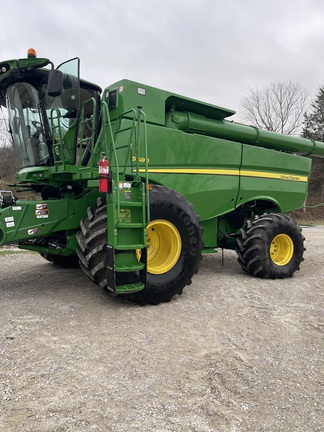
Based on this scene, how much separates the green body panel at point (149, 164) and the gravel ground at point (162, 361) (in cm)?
80

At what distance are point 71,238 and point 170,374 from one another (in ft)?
8.28

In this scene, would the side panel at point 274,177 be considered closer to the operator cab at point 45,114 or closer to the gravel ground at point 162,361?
the gravel ground at point 162,361

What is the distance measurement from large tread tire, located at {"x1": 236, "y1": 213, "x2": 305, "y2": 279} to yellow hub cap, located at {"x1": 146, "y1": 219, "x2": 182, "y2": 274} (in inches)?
66.1

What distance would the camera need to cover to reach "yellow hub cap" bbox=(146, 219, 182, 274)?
4461 millimetres

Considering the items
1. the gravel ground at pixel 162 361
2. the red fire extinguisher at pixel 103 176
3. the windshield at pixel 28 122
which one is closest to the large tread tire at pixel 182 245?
the gravel ground at pixel 162 361

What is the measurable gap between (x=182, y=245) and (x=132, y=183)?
1.02m

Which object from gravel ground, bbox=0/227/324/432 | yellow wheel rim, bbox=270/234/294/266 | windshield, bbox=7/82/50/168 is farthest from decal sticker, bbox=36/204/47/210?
yellow wheel rim, bbox=270/234/294/266

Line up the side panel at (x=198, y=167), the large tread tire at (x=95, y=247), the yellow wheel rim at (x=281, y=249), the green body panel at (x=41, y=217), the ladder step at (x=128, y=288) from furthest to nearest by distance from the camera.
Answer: the yellow wheel rim at (x=281, y=249), the side panel at (x=198, y=167), the green body panel at (x=41, y=217), the large tread tire at (x=95, y=247), the ladder step at (x=128, y=288)

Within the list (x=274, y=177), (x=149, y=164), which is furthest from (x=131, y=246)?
(x=274, y=177)

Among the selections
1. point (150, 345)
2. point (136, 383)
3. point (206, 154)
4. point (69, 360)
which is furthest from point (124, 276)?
point (206, 154)

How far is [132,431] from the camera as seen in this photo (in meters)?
2.04

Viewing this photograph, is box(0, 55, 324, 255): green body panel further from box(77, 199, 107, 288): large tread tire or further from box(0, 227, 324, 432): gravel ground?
box(0, 227, 324, 432): gravel ground

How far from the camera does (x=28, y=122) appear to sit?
15.9ft

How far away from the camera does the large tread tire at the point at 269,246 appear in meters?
5.68
